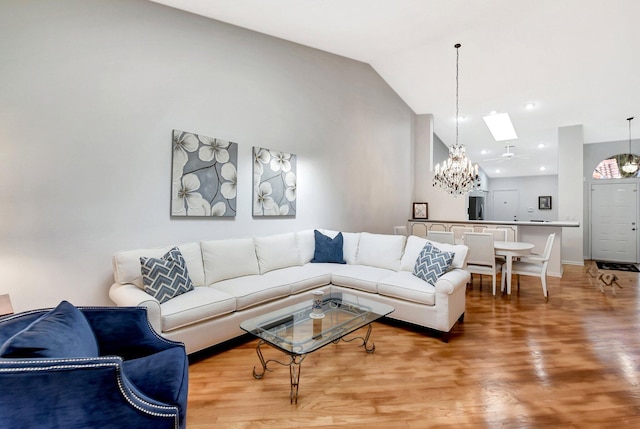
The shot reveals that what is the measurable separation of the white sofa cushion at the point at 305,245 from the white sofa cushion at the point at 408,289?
3.95ft

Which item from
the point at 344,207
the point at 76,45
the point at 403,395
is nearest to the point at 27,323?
the point at 403,395

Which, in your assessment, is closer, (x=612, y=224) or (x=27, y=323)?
(x=27, y=323)

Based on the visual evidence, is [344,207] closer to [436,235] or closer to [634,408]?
[436,235]

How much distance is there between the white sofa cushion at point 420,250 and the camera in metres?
3.19

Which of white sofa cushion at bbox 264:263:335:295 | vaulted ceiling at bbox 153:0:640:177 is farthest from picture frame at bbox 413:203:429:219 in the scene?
white sofa cushion at bbox 264:263:335:295

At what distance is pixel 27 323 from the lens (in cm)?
132

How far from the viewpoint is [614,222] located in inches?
271

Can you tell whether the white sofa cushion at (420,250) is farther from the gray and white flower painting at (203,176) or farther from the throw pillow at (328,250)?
the gray and white flower painting at (203,176)

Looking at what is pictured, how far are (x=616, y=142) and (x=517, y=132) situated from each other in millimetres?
2346

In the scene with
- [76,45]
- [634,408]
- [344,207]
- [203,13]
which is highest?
[203,13]

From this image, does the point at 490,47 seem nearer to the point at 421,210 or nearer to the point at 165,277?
the point at 421,210

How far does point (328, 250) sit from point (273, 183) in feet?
3.99

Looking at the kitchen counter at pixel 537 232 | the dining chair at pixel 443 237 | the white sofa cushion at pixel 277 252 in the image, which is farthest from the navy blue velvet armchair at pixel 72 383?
the kitchen counter at pixel 537 232

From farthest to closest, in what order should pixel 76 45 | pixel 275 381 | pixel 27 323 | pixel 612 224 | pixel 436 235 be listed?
pixel 612 224, pixel 436 235, pixel 76 45, pixel 275 381, pixel 27 323
